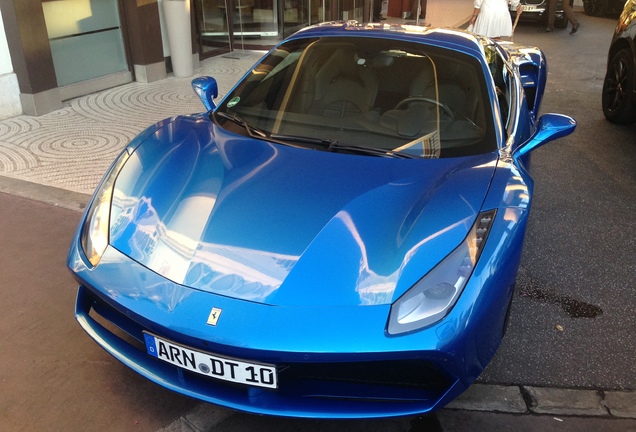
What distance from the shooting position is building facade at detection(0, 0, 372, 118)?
602cm

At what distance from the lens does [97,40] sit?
24.1ft

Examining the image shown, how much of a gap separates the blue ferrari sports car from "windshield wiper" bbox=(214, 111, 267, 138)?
0.04 feet

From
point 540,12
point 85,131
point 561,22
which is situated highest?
point 540,12

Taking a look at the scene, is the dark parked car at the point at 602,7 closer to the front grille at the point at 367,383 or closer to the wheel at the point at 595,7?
the wheel at the point at 595,7

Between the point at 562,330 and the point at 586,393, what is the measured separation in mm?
479

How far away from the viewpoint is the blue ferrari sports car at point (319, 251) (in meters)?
1.85

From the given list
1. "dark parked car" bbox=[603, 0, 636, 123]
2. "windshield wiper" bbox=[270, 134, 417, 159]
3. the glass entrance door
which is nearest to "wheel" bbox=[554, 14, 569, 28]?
"dark parked car" bbox=[603, 0, 636, 123]

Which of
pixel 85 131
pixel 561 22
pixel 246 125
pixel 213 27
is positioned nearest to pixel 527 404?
pixel 246 125

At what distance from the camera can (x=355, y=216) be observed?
7.22 feet

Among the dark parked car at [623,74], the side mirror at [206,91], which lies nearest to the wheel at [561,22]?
the dark parked car at [623,74]

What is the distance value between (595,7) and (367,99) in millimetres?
17399

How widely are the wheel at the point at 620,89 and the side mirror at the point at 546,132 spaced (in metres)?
3.74

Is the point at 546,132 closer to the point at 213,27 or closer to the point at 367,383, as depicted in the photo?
the point at 367,383

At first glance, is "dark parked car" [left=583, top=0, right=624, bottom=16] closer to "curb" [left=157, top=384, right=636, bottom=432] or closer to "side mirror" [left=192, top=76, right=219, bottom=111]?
"side mirror" [left=192, top=76, right=219, bottom=111]
